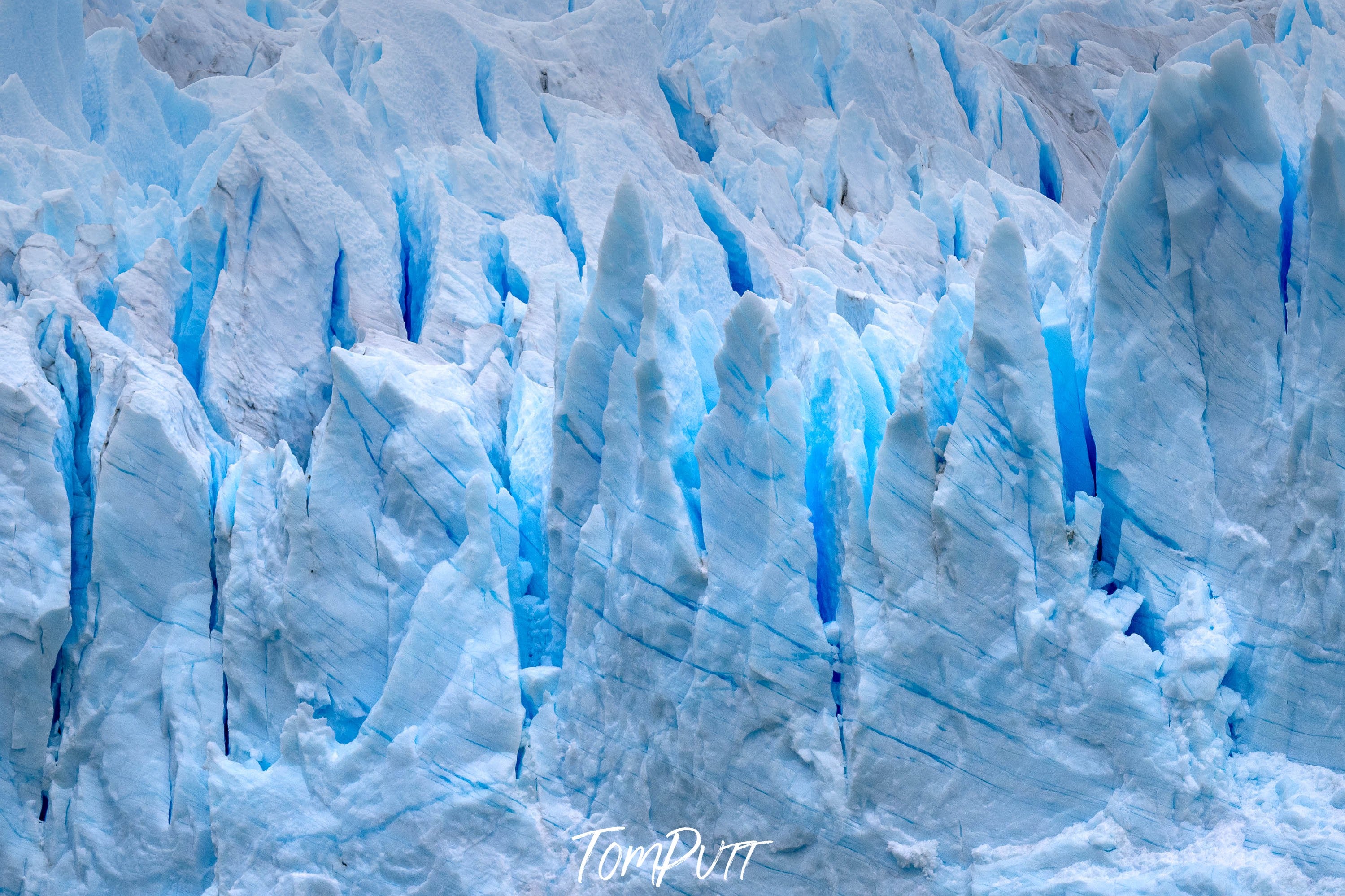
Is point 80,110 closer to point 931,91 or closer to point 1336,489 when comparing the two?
point 931,91

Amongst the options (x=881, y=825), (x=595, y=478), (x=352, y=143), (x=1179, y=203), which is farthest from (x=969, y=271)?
(x=352, y=143)

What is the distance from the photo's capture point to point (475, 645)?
600 centimetres

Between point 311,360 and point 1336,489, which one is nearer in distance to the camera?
point 1336,489

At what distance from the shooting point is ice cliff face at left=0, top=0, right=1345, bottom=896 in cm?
508

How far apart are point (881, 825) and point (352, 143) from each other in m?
6.58

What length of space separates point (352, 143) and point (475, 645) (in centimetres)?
474

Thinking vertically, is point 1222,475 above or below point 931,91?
below

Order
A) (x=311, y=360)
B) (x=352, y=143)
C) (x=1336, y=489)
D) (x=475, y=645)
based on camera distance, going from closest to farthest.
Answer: (x=1336, y=489) < (x=475, y=645) < (x=311, y=360) < (x=352, y=143)

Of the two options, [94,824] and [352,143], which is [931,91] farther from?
[94,824]

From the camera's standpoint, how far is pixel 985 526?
17.3ft

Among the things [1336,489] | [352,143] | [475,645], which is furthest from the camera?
[352,143]

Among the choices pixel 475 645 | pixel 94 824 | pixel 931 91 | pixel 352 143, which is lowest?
pixel 94 824

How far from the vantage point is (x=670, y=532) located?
5.73m

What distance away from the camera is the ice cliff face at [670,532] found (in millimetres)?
5078
